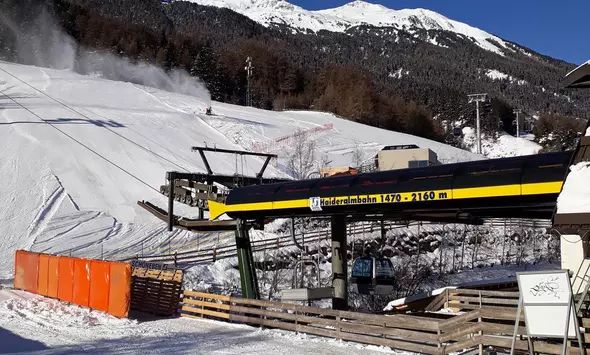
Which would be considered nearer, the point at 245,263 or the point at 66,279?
the point at 245,263

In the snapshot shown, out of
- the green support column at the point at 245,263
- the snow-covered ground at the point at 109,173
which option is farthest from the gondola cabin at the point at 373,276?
the snow-covered ground at the point at 109,173

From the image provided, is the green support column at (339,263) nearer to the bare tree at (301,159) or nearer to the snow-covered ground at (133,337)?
the snow-covered ground at (133,337)

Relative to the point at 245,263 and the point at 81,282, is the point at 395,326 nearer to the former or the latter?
the point at 245,263

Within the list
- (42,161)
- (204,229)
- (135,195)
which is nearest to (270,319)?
(204,229)

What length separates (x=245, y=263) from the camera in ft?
60.4

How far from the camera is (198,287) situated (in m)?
27.1

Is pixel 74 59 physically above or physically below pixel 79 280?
above

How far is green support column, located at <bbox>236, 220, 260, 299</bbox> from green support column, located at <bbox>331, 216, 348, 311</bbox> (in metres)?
2.35

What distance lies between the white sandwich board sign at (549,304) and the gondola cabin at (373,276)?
10.7 meters

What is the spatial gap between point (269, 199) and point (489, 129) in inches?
5826

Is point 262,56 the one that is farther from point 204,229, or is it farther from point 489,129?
point 204,229

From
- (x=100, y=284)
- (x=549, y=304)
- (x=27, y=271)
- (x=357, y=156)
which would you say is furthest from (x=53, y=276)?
(x=357, y=156)

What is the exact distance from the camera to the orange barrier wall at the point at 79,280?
17.8m

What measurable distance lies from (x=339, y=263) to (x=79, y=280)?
8134 millimetres
